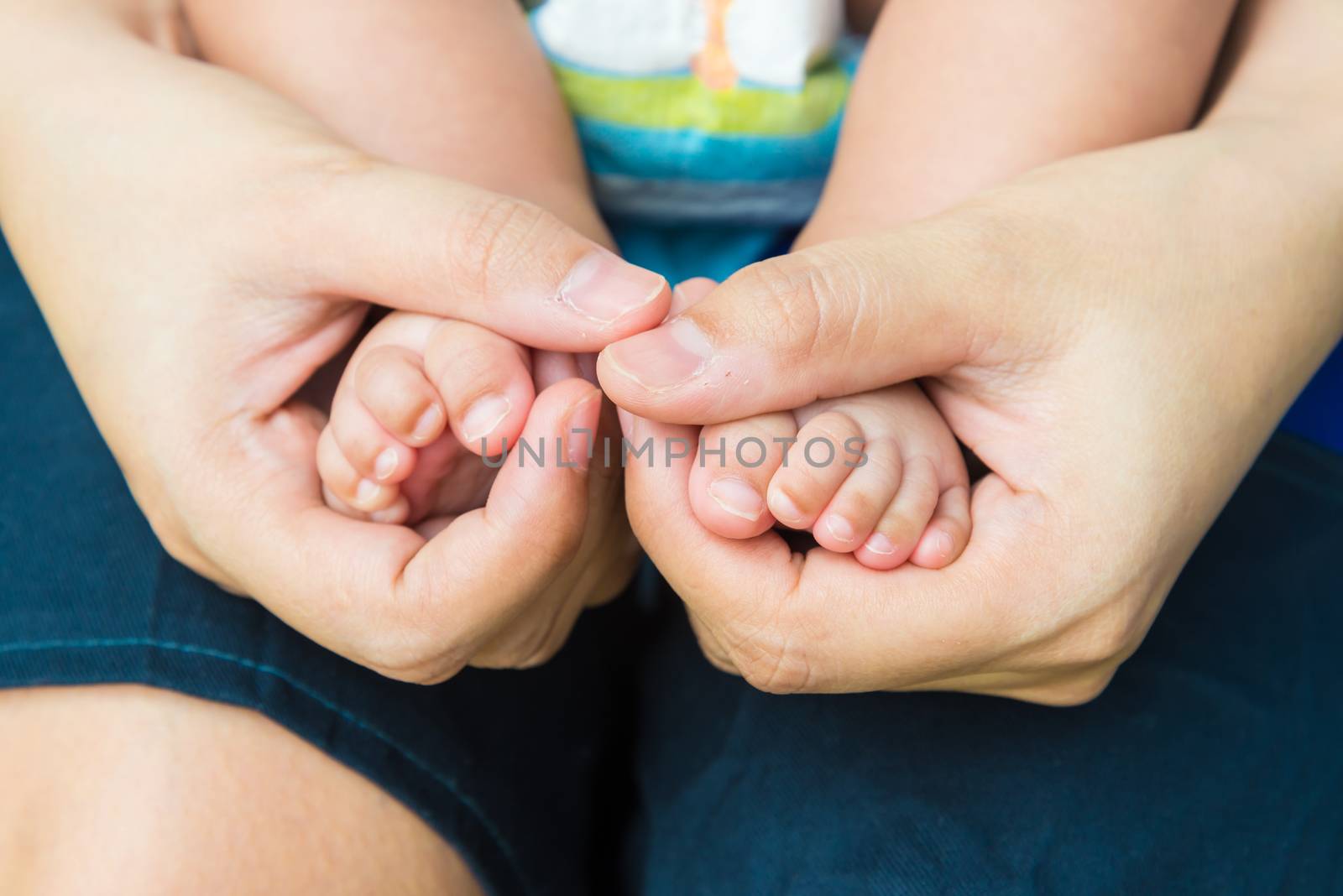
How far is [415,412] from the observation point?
1.93ft

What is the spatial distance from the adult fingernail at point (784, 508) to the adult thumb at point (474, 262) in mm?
129

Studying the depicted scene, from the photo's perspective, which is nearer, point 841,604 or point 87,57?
point 841,604

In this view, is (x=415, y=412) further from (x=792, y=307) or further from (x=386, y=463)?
(x=792, y=307)

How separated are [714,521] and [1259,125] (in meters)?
0.52

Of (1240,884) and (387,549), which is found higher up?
(387,549)

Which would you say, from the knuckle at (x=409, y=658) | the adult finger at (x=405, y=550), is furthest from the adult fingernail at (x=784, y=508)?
the knuckle at (x=409, y=658)

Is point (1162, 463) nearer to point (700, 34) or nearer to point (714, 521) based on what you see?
point (714, 521)

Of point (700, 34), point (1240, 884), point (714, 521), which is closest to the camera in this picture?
point (714, 521)

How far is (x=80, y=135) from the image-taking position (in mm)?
717

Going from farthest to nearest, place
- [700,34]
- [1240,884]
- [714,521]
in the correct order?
[700,34] → [1240,884] → [714,521]

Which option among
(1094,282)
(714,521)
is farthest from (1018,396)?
(714,521)

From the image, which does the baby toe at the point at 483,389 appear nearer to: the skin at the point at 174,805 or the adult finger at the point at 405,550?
the adult finger at the point at 405,550

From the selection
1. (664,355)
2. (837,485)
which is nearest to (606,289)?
(664,355)

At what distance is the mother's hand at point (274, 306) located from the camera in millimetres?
577
